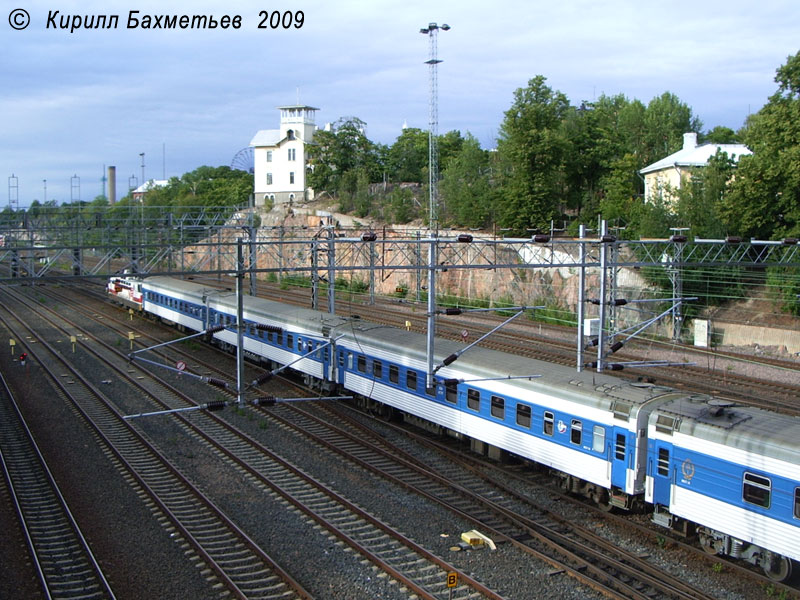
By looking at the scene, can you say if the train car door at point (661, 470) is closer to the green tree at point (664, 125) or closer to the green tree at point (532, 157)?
the green tree at point (532, 157)

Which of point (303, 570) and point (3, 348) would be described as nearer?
point (303, 570)

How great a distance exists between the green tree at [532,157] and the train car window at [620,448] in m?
34.5

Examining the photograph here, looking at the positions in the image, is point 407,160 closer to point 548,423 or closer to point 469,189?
point 469,189

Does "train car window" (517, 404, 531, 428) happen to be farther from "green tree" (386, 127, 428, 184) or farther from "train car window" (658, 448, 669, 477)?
"green tree" (386, 127, 428, 184)

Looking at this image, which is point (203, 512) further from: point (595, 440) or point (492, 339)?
point (492, 339)

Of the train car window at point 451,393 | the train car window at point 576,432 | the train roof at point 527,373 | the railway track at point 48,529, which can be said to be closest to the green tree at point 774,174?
the train roof at point 527,373

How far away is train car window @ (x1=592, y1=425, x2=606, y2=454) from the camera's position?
1316 centimetres

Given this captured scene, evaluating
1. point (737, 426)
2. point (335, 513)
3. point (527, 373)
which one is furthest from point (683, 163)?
point (335, 513)

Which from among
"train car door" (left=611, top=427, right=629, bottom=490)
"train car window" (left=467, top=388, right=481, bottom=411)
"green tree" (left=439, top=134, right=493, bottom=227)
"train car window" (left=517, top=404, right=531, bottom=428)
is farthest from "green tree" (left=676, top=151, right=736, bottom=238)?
"train car door" (left=611, top=427, right=629, bottom=490)

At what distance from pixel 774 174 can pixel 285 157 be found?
5143cm

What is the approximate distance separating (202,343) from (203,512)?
20834 millimetres

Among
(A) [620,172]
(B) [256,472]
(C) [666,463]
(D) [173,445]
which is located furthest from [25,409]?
(A) [620,172]

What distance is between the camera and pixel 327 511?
13828 mm

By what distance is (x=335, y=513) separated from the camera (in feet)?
45.0
